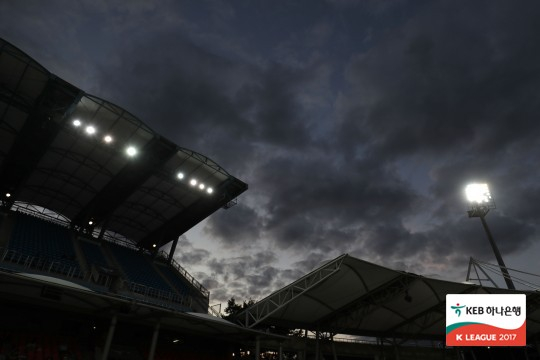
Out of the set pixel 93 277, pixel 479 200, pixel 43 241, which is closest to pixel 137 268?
pixel 93 277

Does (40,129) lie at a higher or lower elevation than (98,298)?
higher

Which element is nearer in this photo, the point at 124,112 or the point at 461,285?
the point at 124,112

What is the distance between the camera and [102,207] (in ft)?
109

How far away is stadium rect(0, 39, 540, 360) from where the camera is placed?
20172 millimetres

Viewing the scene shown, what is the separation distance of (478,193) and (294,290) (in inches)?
765

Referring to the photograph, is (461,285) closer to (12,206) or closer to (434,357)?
(434,357)

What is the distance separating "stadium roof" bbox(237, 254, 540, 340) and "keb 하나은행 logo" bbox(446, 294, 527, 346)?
9.43 metres

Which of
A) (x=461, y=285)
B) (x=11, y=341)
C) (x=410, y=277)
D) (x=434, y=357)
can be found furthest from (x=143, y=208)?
(x=434, y=357)

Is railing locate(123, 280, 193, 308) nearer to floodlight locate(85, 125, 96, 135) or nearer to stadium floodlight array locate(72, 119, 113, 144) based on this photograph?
stadium floodlight array locate(72, 119, 113, 144)

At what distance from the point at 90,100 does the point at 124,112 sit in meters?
2.28

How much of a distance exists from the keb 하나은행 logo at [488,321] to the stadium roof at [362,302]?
9433mm

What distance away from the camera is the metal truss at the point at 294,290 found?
2293 cm

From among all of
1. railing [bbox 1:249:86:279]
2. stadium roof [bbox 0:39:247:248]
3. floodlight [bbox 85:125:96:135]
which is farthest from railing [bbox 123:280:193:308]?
floodlight [bbox 85:125:96:135]

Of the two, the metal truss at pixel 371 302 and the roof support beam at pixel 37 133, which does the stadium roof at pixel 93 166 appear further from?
the metal truss at pixel 371 302
